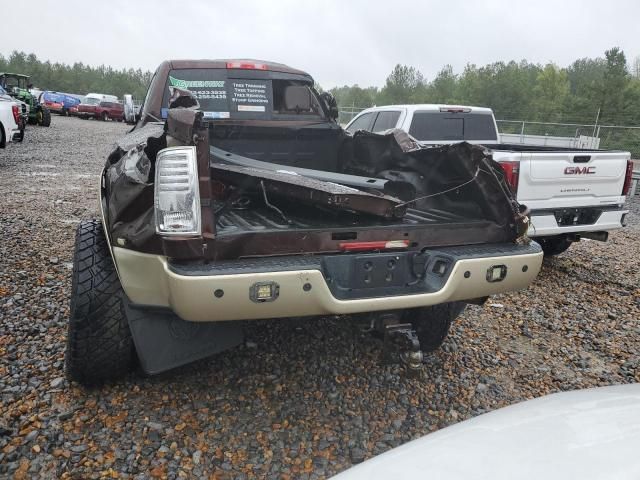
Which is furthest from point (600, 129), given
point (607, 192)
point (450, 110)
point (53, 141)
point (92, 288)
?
point (92, 288)

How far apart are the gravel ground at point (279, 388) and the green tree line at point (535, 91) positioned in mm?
24953

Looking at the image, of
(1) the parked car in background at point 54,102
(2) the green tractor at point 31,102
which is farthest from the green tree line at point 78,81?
(2) the green tractor at point 31,102

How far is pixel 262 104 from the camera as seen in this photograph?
158 inches

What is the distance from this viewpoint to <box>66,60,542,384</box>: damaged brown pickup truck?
212cm

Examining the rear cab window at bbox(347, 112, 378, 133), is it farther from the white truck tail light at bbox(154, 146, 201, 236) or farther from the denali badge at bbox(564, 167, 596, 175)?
the white truck tail light at bbox(154, 146, 201, 236)

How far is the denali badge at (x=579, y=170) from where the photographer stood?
476 cm

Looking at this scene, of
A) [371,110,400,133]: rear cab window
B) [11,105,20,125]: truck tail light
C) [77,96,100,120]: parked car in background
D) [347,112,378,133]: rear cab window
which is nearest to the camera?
[371,110,400,133]: rear cab window

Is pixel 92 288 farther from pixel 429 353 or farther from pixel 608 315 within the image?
pixel 608 315

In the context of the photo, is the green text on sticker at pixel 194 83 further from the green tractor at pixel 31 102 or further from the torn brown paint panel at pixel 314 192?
the green tractor at pixel 31 102

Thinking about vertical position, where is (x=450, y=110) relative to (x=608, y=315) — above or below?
above

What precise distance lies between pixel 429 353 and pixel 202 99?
2.50m

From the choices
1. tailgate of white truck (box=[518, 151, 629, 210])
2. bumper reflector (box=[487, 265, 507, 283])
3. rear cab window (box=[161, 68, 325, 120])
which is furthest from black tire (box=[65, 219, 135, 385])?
tailgate of white truck (box=[518, 151, 629, 210])

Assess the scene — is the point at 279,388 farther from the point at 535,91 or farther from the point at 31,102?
the point at 535,91

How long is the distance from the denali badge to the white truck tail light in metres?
3.93
